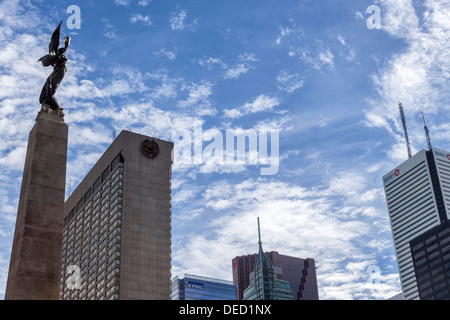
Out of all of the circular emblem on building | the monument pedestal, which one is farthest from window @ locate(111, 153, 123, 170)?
the monument pedestal

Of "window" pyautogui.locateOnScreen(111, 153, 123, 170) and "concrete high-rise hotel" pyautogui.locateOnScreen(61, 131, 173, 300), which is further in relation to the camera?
"window" pyautogui.locateOnScreen(111, 153, 123, 170)

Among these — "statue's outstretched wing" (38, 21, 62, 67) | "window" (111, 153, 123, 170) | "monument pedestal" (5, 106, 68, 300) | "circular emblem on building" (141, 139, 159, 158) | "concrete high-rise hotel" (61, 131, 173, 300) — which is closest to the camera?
"monument pedestal" (5, 106, 68, 300)

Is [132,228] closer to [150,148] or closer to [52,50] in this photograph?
[150,148]

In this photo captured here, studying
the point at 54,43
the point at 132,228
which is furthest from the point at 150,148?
the point at 54,43

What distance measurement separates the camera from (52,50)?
30891mm

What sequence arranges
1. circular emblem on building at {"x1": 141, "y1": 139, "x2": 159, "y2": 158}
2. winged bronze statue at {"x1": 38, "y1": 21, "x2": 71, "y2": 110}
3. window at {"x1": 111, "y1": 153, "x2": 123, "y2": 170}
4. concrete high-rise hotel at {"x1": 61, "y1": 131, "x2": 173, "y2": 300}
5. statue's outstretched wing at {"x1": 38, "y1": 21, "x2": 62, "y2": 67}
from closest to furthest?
winged bronze statue at {"x1": 38, "y1": 21, "x2": 71, "y2": 110}, statue's outstretched wing at {"x1": 38, "y1": 21, "x2": 62, "y2": 67}, concrete high-rise hotel at {"x1": 61, "y1": 131, "x2": 173, "y2": 300}, circular emblem on building at {"x1": 141, "y1": 139, "x2": 159, "y2": 158}, window at {"x1": 111, "y1": 153, "x2": 123, "y2": 170}

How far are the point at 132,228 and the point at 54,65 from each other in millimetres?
150102

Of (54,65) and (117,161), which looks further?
(117,161)

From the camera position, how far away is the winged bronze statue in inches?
1180

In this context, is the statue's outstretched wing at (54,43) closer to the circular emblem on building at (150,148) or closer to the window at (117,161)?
the circular emblem on building at (150,148)

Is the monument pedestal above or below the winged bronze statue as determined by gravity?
below

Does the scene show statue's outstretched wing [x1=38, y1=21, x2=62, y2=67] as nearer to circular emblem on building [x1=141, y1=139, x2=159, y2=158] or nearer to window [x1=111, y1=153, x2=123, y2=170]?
circular emblem on building [x1=141, y1=139, x2=159, y2=158]

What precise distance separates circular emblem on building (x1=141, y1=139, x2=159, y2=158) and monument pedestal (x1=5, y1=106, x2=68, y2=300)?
161 meters
